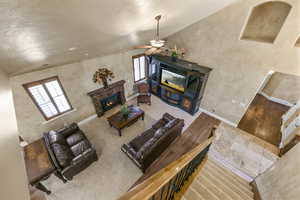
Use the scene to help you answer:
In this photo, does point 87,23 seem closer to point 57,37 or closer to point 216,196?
point 57,37

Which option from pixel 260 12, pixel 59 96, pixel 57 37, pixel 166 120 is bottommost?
pixel 166 120

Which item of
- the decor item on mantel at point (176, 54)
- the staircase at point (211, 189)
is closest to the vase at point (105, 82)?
the decor item on mantel at point (176, 54)

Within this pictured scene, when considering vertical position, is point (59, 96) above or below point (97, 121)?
above

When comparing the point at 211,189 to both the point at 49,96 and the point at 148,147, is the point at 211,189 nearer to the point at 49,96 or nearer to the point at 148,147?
the point at 148,147

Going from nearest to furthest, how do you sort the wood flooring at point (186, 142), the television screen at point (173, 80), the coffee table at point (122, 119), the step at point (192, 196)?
the step at point (192, 196) < the wood flooring at point (186, 142) < the coffee table at point (122, 119) < the television screen at point (173, 80)

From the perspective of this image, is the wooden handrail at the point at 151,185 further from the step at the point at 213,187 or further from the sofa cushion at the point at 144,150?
the sofa cushion at the point at 144,150

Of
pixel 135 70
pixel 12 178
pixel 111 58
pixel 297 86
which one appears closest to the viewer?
pixel 12 178

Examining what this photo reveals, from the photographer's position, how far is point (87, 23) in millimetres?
1597

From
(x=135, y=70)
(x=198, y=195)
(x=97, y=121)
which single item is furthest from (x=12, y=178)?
(x=135, y=70)

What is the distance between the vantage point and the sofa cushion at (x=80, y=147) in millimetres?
3744

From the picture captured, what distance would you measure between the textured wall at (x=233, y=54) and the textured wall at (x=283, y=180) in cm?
228

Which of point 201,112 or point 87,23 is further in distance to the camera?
point 201,112

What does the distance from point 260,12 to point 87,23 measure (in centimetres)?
519

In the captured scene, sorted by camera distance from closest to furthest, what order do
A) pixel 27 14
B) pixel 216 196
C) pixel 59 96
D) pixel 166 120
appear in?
pixel 27 14, pixel 216 196, pixel 59 96, pixel 166 120
